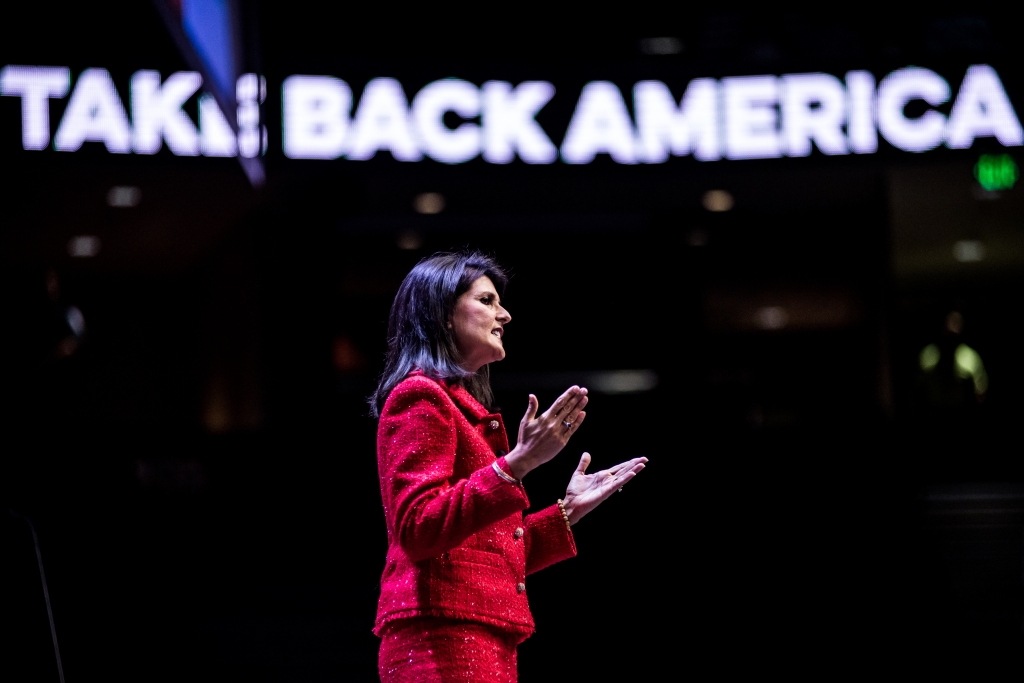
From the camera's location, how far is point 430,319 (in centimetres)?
177

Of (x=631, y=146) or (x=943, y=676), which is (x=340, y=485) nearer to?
(x=631, y=146)

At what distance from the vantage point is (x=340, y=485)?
5.23 meters

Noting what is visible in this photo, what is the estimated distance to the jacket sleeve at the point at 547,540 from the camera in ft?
6.25

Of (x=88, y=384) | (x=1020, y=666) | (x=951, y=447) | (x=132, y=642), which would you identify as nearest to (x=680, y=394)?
(x=951, y=447)

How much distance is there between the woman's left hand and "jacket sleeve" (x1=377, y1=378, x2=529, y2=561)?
0.30 m

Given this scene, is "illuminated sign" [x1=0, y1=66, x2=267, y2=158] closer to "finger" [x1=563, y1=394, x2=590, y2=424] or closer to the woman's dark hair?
the woman's dark hair

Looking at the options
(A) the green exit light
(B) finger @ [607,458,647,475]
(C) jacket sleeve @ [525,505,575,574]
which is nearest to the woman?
(C) jacket sleeve @ [525,505,575,574]

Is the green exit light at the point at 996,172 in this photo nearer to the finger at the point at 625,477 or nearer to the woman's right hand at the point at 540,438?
the finger at the point at 625,477

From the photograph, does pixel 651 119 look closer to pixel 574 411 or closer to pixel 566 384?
pixel 574 411

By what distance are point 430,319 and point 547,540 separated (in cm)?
46

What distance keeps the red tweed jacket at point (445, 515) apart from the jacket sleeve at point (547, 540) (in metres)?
0.15

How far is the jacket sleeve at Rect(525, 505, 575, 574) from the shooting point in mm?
1906

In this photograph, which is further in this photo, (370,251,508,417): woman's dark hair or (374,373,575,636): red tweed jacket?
(370,251,508,417): woman's dark hair

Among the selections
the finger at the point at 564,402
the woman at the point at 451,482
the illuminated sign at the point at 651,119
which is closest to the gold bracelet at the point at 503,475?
the woman at the point at 451,482
